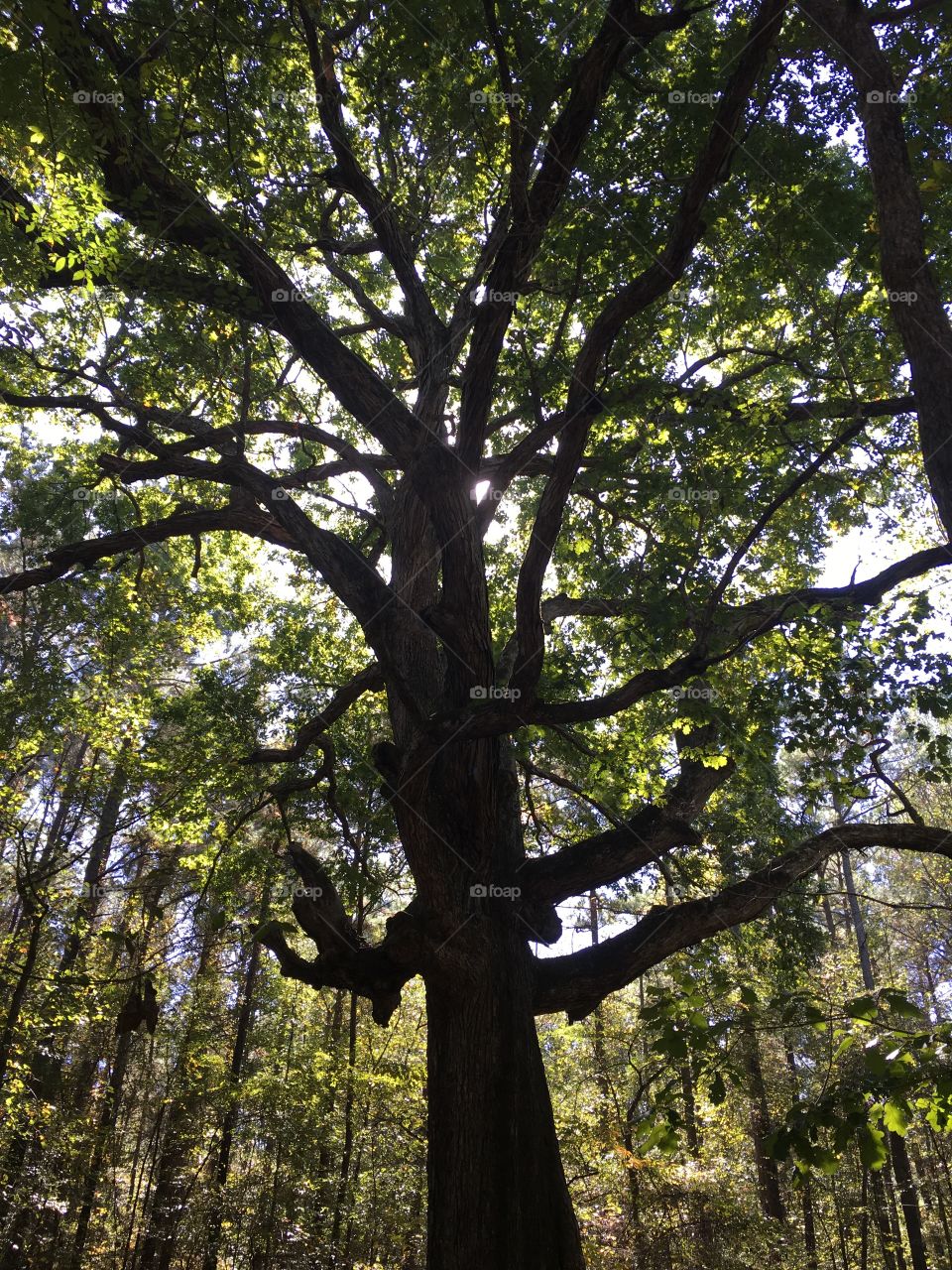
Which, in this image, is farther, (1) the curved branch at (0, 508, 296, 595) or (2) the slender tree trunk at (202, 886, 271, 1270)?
(2) the slender tree trunk at (202, 886, 271, 1270)

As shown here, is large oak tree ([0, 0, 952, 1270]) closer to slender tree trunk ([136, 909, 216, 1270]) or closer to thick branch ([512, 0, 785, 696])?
thick branch ([512, 0, 785, 696])

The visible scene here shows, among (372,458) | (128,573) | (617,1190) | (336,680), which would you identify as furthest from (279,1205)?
(372,458)

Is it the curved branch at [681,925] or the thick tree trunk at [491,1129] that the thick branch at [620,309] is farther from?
the curved branch at [681,925]

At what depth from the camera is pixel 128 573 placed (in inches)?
340

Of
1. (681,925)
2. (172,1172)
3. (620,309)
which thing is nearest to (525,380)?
(620,309)

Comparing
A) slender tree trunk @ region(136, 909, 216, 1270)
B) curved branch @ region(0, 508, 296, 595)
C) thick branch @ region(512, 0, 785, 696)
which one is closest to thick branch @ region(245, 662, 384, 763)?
curved branch @ region(0, 508, 296, 595)

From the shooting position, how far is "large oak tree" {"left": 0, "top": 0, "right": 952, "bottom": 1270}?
4.09 metres

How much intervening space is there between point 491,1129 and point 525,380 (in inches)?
209

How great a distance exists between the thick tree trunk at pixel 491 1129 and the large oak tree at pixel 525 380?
18 mm

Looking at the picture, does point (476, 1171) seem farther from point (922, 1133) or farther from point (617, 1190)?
point (922, 1133)

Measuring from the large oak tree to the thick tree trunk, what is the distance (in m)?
0.02

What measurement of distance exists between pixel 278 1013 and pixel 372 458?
10.6m

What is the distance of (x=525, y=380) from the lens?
670 centimetres

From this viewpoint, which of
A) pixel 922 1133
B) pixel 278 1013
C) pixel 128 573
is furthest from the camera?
pixel 922 1133
